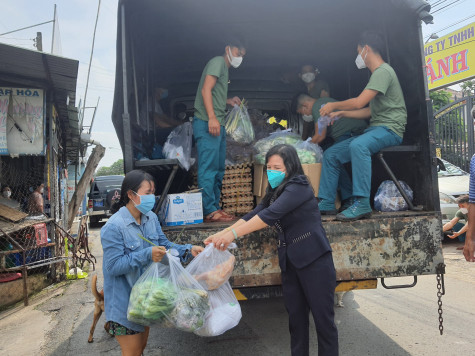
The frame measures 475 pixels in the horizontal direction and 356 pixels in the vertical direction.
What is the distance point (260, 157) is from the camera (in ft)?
11.5

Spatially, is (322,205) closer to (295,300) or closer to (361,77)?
(295,300)

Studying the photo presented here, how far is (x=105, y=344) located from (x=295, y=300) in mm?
2320

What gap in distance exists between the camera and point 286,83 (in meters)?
4.74

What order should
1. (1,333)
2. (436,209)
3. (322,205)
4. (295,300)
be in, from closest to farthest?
1. (295,300)
2. (436,209)
3. (322,205)
4. (1,333)

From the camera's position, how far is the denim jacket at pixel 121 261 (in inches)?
81.4

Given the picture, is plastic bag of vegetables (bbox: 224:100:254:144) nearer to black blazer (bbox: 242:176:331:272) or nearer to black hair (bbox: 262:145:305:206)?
black hair (bbox: 262:145:305:206)

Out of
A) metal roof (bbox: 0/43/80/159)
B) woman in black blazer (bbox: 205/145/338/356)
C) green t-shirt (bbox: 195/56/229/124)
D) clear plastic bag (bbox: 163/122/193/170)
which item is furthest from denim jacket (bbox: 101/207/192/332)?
metal roof (bbox: 0/43/80/159)

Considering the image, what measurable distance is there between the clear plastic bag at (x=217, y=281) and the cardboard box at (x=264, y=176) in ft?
3.86

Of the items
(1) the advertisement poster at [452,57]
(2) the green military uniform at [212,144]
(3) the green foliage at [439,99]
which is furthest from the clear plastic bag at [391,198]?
(3) the green foliage at [439,99]

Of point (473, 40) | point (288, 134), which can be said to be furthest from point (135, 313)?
point (473, 40)

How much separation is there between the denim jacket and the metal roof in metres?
3.78

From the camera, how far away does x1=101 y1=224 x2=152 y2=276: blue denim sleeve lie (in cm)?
206

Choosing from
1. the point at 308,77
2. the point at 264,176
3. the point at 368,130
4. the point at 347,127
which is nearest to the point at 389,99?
the point at 368,130

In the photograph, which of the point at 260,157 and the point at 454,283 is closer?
the point at 260,157
